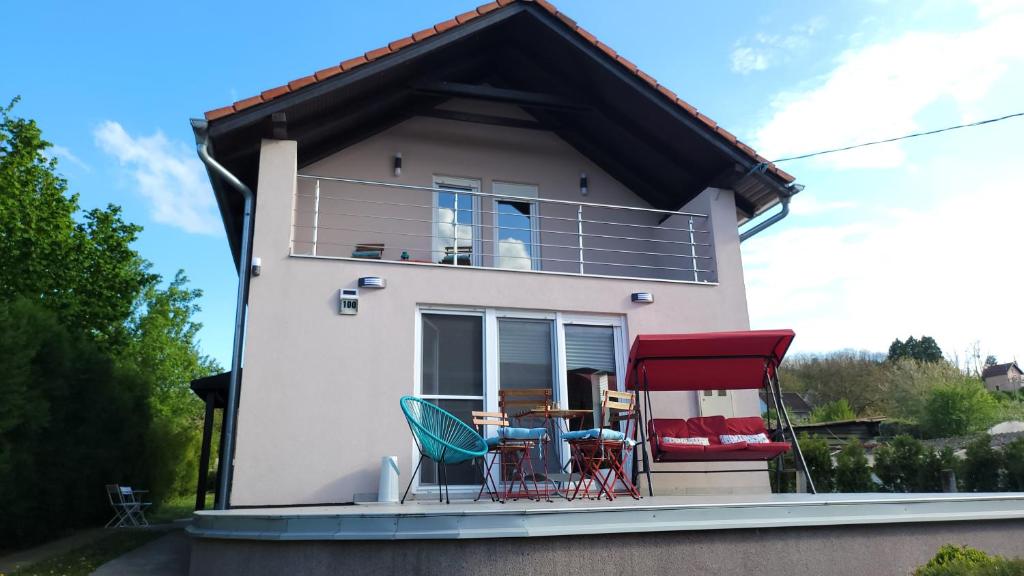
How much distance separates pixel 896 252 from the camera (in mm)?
15500

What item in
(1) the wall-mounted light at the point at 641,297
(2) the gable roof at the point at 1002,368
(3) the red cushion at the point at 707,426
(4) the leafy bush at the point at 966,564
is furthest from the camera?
(2) the gable roof at the point at 1002,368

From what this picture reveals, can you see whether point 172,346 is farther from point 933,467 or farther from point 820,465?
point 933,467

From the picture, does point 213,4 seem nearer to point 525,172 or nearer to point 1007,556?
point 525,172

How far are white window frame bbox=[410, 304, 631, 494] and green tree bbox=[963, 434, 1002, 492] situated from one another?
596cm

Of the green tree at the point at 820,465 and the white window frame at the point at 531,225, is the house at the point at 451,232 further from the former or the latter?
the green tree at the point at 820,465

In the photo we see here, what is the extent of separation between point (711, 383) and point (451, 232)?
12.5 feet

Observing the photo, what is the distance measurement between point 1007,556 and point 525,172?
676 centimetres

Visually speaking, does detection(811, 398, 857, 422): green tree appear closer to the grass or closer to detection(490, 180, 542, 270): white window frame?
detection(490, 180, 542, 270): white window frame

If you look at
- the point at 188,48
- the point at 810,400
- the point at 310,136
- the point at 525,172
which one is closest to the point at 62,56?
the point at 188,48

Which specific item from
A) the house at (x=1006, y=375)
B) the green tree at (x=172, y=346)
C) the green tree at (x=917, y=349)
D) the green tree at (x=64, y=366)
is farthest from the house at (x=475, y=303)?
the house at (x=1006, y=375)

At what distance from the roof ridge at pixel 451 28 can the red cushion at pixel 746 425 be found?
117 inches

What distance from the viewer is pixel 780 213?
845 cm

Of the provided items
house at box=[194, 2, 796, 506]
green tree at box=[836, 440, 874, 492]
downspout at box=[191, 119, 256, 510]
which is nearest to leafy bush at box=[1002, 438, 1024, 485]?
green tree at box=[836, 440, 874, 492]

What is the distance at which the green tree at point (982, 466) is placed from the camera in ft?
30.7
